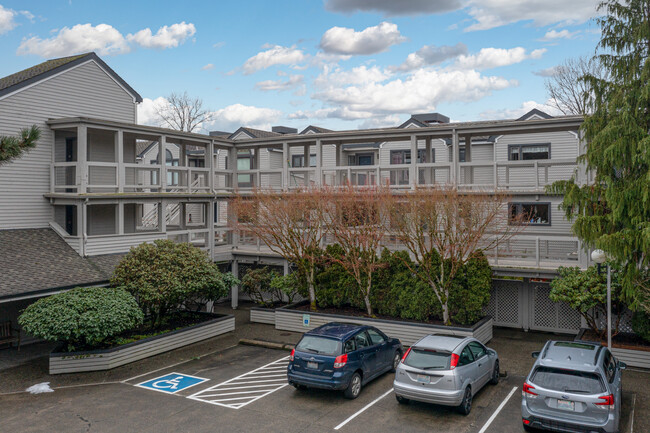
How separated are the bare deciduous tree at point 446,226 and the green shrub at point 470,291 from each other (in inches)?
8.7

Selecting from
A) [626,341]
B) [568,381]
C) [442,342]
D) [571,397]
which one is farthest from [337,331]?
[626,341]

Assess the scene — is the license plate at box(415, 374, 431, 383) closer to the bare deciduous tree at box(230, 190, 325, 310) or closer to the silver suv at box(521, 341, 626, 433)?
the silver suv at box(521, 341, 626, 433)

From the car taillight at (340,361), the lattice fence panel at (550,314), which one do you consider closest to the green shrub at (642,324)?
the lattice fence panel at (550,314)

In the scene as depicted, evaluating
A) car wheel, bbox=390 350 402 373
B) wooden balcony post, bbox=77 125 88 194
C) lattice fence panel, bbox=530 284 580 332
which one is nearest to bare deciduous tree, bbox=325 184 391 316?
car wheel, bbox=390 350 402 373

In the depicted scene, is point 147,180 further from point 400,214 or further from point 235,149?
point 400,214

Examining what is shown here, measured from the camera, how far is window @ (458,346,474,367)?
11991 millimetres

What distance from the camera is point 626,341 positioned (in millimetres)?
16422

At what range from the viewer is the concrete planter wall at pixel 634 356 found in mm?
15305

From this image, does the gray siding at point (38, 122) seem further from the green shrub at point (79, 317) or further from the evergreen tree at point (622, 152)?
the evergreen tree at point (622, 152)

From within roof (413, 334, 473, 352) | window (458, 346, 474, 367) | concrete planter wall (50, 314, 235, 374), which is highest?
roof (413, 334, 473, 352)

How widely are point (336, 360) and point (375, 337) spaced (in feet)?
6.94

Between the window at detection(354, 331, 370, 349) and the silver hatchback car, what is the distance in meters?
1.69

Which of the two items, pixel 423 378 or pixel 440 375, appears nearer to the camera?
pixel 440 375

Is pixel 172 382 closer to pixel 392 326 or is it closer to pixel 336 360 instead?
pixel 336 360
